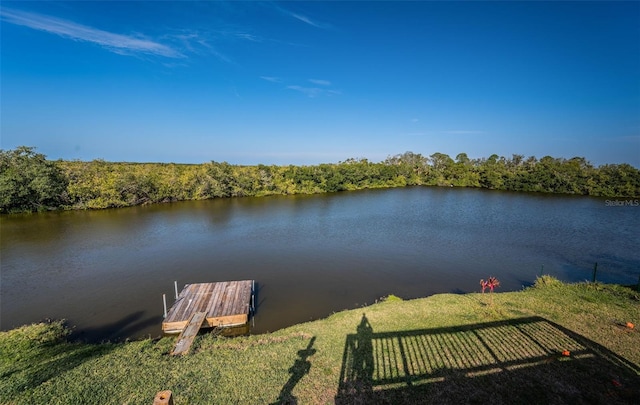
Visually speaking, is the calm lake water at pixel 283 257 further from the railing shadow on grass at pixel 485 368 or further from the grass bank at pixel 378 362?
the railing shadow on grass at pixel 485 368

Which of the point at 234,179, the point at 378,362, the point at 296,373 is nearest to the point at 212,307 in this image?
the point at 296,373

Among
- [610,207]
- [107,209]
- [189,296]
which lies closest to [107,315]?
[189,296]

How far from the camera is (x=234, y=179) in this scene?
5056cm

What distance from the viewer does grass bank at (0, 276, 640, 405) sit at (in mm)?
6332

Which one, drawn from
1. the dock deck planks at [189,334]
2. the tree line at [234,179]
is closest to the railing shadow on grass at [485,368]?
the dock deck planks at [189,334]

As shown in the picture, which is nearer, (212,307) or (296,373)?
(296,373)

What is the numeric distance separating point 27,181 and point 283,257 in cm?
3540

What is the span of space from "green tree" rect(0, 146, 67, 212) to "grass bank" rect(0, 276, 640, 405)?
111 feet

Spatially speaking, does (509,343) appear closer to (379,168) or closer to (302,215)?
(302,215)

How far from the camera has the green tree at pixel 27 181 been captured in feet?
109

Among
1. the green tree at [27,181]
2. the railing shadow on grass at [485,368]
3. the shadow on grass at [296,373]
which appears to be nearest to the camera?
the railing shadow on grass at [485,368]

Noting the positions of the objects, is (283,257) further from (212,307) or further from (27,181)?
(27,181)

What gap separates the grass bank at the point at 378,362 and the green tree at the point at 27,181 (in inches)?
1328

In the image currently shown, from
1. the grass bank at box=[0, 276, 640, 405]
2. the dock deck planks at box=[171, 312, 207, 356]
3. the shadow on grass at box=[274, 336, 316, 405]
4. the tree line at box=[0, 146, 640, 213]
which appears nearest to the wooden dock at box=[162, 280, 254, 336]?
the dock deck planks at box=[171, 312, 207, 356]
